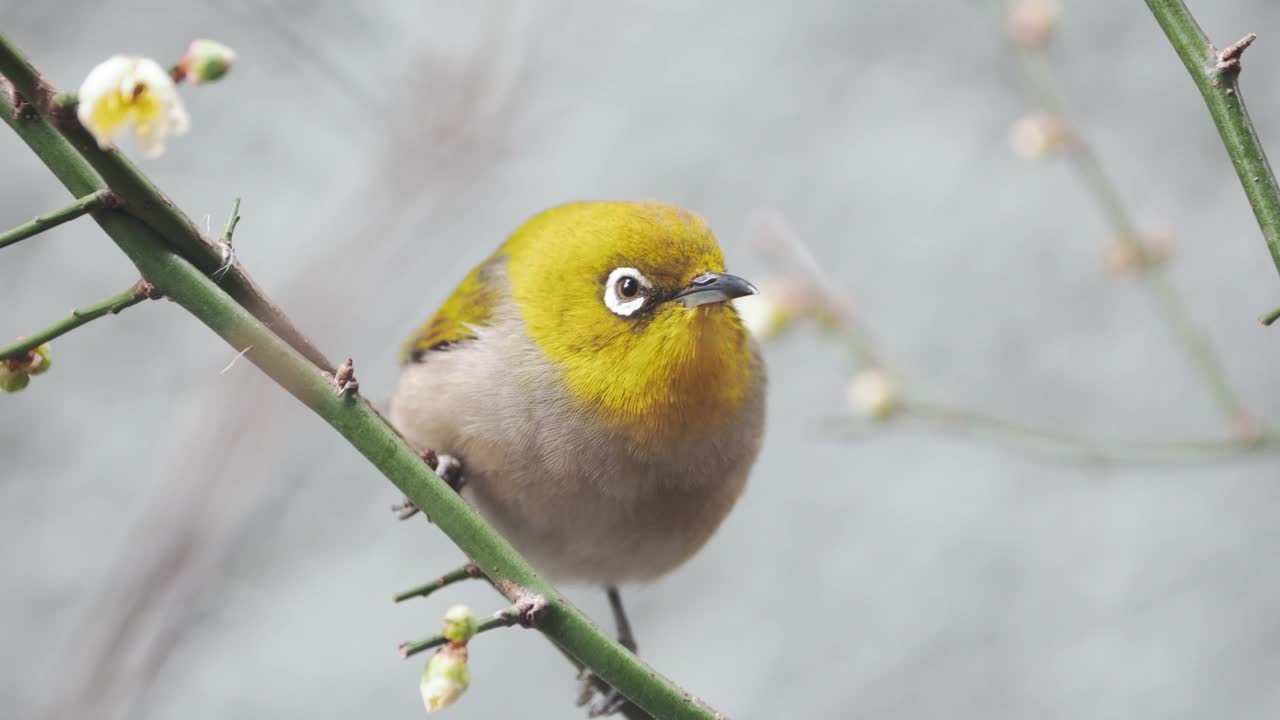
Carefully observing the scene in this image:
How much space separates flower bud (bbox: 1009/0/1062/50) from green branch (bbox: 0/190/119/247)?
7.91ft

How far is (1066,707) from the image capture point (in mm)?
5859

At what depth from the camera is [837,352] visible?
4895 millimetres

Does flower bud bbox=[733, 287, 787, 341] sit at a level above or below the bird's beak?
below

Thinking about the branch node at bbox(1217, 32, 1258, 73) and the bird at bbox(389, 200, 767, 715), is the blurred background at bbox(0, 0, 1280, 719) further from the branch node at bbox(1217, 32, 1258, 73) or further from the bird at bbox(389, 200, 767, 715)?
the branch node at bbox(1217, 32, 1258, 73)

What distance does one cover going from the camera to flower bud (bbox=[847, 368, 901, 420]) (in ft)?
11.1

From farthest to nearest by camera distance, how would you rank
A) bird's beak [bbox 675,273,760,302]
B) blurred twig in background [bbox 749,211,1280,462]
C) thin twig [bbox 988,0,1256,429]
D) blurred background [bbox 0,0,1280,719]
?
blurred background [bbox 0,0,1280,719]
blurred twig in background [bbox 749,211,1280,462]
thin twig [bbox 988,0,1256,429]
bird's beak [bbox 675,273,760,302]

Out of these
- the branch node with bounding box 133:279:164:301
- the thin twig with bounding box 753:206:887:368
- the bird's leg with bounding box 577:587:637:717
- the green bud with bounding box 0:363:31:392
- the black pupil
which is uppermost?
the green bud with bounding box 0:363:31:392

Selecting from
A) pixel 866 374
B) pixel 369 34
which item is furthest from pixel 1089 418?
pixel 369 34

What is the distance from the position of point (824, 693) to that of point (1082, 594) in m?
1.37

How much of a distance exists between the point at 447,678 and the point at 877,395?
1981mm

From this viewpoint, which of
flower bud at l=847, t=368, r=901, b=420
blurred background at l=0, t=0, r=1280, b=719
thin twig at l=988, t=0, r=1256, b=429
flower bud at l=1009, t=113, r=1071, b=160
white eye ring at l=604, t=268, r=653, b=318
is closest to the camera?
white eye ring at l=604, t=268, r=653, b=318

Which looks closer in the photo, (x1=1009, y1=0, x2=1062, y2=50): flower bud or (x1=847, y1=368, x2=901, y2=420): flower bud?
(x1=1009, y1=0, x2=1062, y2=50): flower bud


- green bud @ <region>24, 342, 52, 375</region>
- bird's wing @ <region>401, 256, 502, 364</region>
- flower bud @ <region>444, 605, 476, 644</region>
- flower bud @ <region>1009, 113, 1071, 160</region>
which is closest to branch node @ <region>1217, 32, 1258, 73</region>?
flower bud @ <region>444, 605, 476, 644</region>

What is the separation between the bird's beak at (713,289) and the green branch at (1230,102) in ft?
4.27
